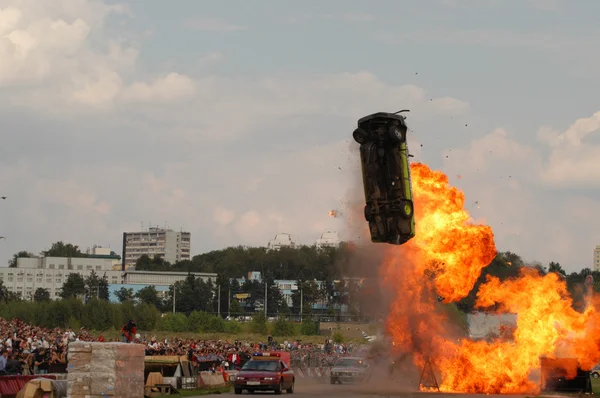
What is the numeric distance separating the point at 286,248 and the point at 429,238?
78.0 meters

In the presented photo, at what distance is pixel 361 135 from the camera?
1137 inches

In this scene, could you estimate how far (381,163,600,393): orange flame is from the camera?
37.3 metres

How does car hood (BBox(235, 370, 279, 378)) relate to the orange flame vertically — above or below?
below

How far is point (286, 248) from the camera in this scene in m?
116

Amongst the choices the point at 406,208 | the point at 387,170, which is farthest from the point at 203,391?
the point at 387,170

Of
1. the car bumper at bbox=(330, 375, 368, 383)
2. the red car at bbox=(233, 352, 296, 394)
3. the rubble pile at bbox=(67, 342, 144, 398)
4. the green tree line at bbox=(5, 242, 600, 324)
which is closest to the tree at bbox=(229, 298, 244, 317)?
the green tree line at bbox=(5, 242, 600, 324)

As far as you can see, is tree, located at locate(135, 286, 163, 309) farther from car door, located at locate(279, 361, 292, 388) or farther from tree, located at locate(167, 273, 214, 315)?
car door, located at locate(279, 361, 292, 388)

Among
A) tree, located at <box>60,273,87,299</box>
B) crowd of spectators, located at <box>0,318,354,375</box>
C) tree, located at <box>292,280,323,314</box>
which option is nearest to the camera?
crowd of spectators, located at <box>0,318,354,375</box>

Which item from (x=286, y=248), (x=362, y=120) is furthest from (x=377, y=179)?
(x=286, y=248)

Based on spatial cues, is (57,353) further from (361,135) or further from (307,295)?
(307,295)

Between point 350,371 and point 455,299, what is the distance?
23.5 feet

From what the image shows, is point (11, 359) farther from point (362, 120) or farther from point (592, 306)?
point (592, 306)

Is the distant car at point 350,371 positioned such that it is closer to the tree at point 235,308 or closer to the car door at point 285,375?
the car door at point 285,375

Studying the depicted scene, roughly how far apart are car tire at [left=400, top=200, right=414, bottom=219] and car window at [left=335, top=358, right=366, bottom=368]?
15.9 meters
